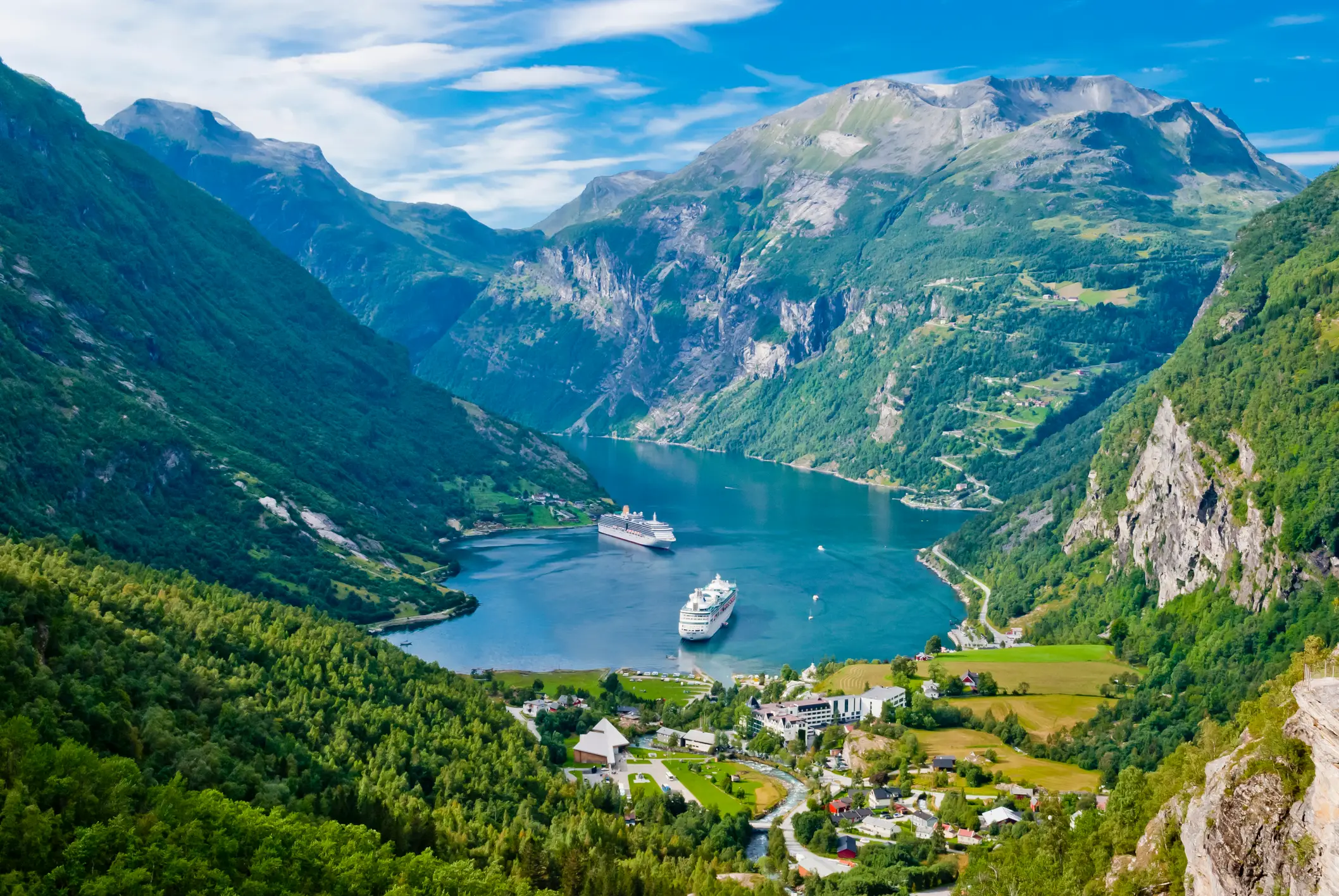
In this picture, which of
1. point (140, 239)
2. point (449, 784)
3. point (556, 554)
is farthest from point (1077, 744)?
point (140, 239)

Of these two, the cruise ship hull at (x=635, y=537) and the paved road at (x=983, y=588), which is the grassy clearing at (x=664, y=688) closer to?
the paved road at (x=983, y=588)

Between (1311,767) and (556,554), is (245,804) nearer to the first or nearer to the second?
(1311,767)

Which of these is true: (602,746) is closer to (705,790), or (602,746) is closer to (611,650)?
(705,790)

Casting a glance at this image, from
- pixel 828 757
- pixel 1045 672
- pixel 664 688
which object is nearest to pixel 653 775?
pixel 828 757

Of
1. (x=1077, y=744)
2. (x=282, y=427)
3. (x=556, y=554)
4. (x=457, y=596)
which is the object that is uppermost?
(x=282, y=427)

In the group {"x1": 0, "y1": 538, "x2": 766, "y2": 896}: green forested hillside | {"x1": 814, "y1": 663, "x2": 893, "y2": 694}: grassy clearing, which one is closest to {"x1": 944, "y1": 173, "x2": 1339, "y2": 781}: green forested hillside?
{"x1": 814, "y1": 663, "x2": 893, "y2": 694}: grassy clearing

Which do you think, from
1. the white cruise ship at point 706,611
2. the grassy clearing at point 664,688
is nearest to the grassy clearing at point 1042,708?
the grassy clearing at point 664,688

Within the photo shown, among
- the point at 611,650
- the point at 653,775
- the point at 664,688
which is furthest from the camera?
the point at 611,650
